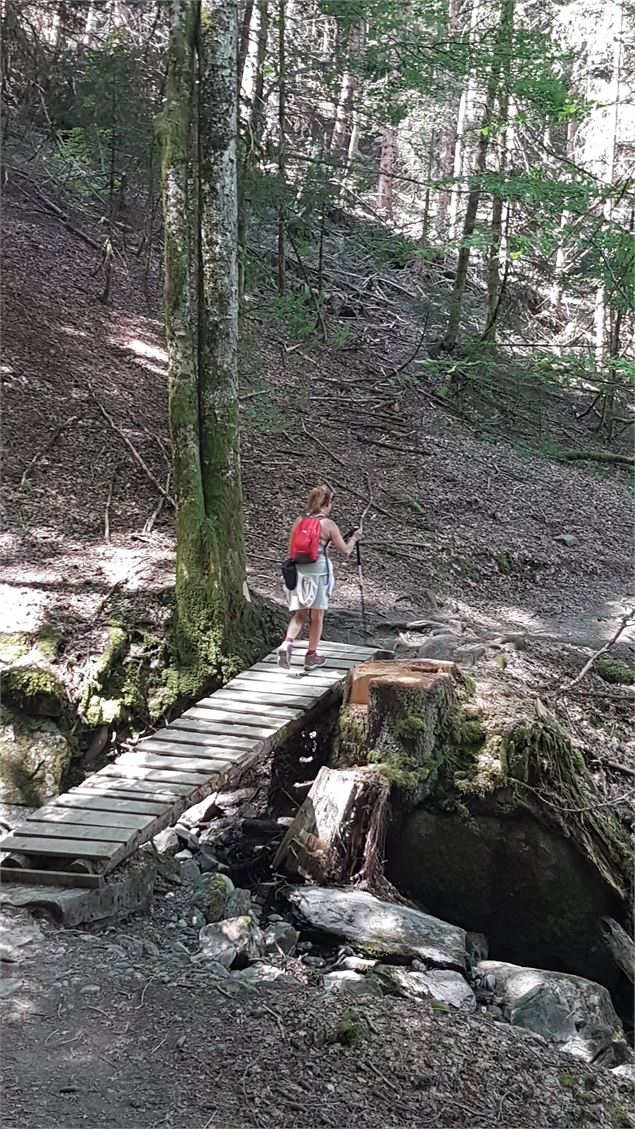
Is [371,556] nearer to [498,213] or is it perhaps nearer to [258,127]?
[258,127]

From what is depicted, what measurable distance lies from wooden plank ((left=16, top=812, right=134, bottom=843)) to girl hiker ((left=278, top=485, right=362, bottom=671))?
9.64 ft

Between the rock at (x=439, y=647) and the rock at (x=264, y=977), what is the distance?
428 centimetres

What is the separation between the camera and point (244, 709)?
286 inches

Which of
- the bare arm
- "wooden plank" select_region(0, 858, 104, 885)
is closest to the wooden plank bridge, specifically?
"wooden plank" select_region(0, 858, 104, 885)

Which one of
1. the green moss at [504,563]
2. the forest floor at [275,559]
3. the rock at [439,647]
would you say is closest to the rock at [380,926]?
the forest floor at [275,559]

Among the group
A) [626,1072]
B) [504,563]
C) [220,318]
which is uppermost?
[220,318]

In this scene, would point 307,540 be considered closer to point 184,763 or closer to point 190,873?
point 184,763

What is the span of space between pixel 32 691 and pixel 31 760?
0.61m

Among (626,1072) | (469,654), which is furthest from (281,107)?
(626,1072)

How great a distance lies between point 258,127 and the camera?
38.0 ft

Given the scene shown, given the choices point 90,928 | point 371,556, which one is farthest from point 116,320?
point 90,928

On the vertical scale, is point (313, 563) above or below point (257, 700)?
above

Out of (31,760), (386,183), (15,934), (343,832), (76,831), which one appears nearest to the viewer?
(15,934)

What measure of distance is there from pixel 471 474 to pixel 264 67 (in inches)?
295
